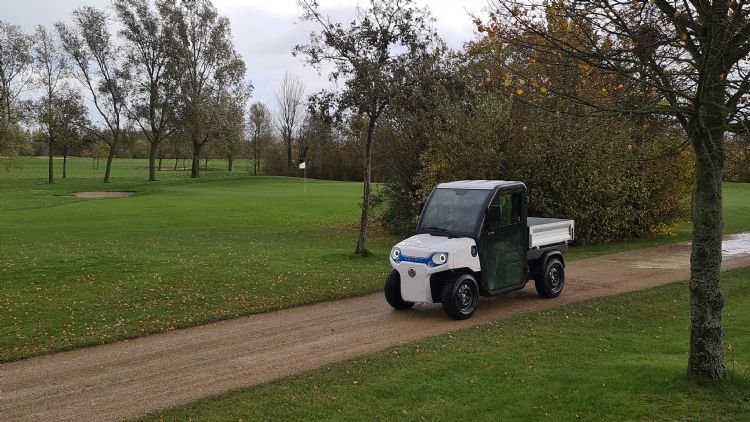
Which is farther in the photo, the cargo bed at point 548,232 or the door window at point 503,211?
the cargo bed at point 548,232

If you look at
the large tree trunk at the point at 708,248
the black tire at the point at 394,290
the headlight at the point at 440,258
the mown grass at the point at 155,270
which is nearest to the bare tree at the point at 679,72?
the large tree trunk at the point at 708,248

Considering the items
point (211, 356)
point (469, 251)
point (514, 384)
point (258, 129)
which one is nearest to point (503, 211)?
point (469, 251)

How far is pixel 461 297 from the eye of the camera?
9898 millimetres

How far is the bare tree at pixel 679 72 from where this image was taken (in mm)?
5395

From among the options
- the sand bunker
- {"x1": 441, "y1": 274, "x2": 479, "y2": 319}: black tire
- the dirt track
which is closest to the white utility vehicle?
{"x1": 441, "y1": 274, "x2": 479, "y2": 319}: black tire

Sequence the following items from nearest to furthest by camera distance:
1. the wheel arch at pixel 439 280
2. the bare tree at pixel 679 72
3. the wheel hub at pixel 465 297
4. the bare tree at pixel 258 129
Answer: the bare tree at pixel 679 72 → the wheel hub at pixel 465 297 → the wheel arch at pixel 439 280 → the bare tree at pixel 258 129

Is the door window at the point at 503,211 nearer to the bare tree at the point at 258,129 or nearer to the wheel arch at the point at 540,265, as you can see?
the wheel arch at the point at 540,265

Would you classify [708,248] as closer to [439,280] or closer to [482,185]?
[439,280]

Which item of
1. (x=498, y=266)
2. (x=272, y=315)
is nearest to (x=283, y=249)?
(x=272, y=315)

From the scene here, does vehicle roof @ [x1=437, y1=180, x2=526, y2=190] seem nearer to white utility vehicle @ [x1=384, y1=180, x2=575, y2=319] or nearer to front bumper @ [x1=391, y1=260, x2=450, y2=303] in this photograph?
white utility vehicle @ [x1=384, y1=180, x2=575, y2=319]

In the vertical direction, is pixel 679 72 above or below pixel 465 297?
above

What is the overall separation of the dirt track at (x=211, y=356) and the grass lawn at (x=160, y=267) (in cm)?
64

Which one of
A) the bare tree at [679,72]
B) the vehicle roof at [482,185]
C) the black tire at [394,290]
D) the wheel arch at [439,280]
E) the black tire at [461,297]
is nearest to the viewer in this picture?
the bare tree at [679,72]

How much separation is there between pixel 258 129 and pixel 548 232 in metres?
74.3
